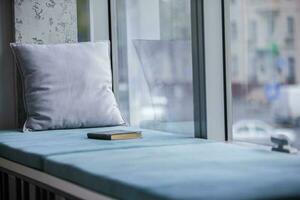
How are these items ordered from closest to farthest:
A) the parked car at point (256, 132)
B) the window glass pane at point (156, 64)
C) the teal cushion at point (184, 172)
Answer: the teal cushion at point (184, 172), the parked car at point (256, 132), the window glass pane at point (156, 64)

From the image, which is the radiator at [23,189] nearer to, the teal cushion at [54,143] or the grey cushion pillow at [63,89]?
the teal cushion at [54,143]

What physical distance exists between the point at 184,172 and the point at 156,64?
71.9 inches

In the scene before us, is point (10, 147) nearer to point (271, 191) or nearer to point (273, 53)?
point (273, 53)

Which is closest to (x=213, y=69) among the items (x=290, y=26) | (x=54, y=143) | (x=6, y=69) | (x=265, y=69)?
(x=265, y=69)

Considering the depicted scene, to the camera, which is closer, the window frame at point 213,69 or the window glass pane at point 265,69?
the window glass pane at point 265,69

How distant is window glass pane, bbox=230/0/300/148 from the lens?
263 centimetres

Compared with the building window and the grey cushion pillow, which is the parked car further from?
the grey cushion pillow

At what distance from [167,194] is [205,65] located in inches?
60.4

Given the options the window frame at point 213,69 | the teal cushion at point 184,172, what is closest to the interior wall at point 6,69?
the window frame at point 213,69

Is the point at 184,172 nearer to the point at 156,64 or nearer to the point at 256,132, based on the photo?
the point at 256,132

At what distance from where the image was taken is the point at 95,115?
11.4 feet

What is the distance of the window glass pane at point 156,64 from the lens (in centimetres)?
328

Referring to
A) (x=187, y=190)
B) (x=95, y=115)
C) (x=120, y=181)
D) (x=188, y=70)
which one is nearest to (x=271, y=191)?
(x=187, y=190)

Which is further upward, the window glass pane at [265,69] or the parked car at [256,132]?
the window glass pane at [265,69]
